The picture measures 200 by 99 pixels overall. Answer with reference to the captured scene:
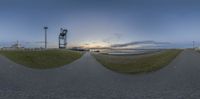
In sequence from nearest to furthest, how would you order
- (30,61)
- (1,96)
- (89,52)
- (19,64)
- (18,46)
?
(1,96), (19,64), (30,61), (18,46), (89,52)

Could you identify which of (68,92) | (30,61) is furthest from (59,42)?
(68,92)

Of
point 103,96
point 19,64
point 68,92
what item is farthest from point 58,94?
point 19,64

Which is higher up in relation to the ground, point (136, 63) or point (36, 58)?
point (36, 58)

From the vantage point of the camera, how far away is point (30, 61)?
104 meters

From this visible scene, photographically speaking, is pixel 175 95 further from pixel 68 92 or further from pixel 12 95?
pixel 12 95

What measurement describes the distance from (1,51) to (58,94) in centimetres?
8676

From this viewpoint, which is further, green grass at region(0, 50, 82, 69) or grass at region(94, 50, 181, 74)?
green grass at region(0, 50, 82, 69)

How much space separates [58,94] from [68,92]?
204cm

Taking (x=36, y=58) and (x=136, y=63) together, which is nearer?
(x=136, y=63)

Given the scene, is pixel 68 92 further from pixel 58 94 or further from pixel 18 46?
pixel 18 46

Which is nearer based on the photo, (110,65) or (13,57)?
(110,65)

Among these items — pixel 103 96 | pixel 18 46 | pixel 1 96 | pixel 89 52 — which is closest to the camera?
pixel 1 96

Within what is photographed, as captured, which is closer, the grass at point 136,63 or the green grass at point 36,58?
the grass at point 136,63

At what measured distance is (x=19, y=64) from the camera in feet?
317
